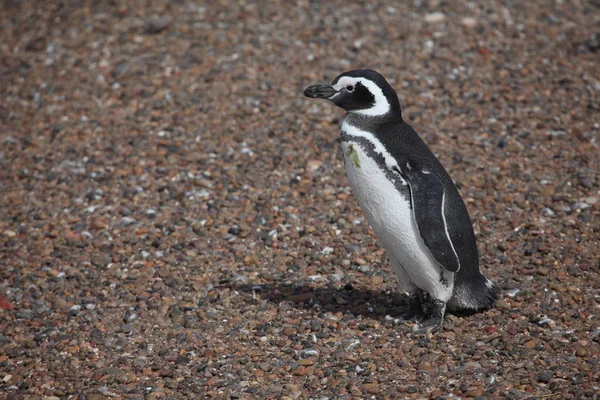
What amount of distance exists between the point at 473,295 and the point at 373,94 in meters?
1.27

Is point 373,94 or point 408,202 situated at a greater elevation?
point 373,94

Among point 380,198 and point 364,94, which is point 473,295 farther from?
point 364,94

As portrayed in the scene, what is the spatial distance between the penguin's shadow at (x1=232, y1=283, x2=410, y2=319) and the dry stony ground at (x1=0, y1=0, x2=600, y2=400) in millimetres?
16

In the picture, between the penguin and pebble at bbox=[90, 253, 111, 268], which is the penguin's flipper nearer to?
the penguin

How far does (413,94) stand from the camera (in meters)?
Result: 7.48

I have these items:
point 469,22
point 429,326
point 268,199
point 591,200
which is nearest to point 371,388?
point 429,326

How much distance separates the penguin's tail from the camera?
461 centimetres

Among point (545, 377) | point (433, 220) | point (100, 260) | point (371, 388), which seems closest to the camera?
point (545, 377)

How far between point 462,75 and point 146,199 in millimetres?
3253

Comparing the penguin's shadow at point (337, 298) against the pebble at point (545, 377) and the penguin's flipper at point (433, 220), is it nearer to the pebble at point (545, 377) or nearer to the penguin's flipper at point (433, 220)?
the penguin's flipper at point (433, 220)

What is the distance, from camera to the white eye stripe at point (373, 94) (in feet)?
15.0

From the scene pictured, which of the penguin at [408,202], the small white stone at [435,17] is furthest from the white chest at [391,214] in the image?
the small white stone at [435,17]

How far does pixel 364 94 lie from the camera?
459 centimetres

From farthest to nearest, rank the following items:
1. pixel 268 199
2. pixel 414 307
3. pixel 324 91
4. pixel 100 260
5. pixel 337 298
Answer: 1. pixel 268 199
2. pixel 100 260
3. pixel 337 298
4. pixel 414 307
5. pixel 324 91
